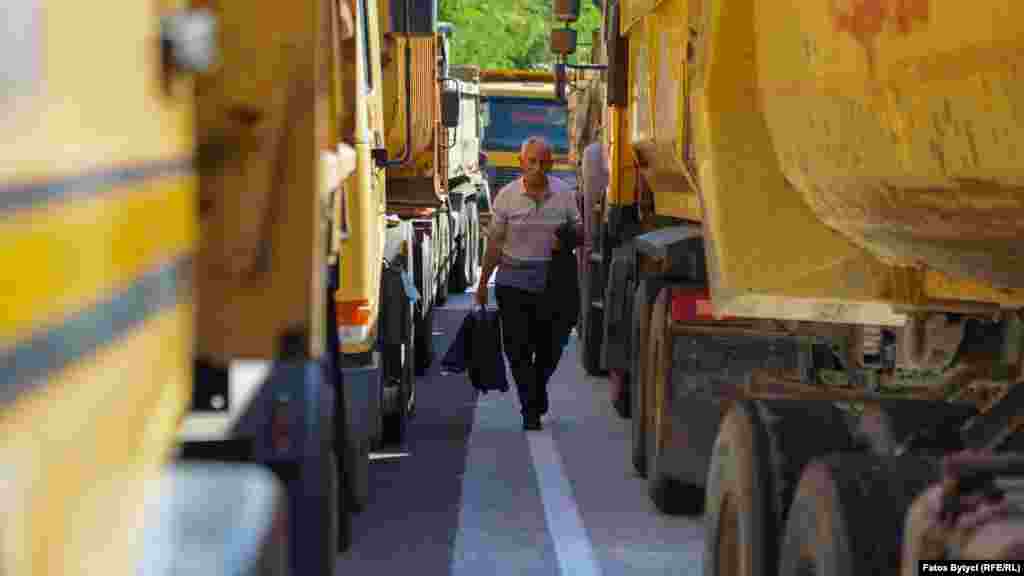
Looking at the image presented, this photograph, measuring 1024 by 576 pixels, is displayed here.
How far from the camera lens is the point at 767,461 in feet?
18.2

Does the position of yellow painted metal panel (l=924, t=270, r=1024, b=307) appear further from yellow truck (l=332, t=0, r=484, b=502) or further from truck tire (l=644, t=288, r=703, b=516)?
truck tire (l=644, t=288, r=703, b=516)

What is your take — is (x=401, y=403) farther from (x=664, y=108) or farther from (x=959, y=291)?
(x=959, y=291)

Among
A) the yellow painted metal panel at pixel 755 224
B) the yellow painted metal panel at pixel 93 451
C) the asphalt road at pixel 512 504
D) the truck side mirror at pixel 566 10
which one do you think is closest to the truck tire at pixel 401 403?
the asphalt road at pixel 512 504

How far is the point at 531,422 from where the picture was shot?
12906 millimetres

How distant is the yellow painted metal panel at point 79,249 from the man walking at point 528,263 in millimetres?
9862

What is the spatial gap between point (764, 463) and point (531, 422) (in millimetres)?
7395

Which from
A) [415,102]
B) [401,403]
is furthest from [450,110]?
[401,403]

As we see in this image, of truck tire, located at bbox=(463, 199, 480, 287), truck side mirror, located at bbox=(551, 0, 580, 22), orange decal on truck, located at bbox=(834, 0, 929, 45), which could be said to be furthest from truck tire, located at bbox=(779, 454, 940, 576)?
truck tire, located at bbox=(463, 199, 480, 287)

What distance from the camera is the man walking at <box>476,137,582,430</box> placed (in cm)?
1273

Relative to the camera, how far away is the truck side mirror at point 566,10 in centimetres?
1408

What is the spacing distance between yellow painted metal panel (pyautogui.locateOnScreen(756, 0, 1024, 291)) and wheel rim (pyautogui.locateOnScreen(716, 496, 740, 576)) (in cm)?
92

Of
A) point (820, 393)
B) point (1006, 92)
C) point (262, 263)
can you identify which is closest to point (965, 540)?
point (1006, 92)

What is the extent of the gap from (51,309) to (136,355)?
1.55ft

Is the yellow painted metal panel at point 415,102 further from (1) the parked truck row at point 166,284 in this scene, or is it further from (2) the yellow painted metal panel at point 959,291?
(2) the yellow painted metal panel at point 959,291
